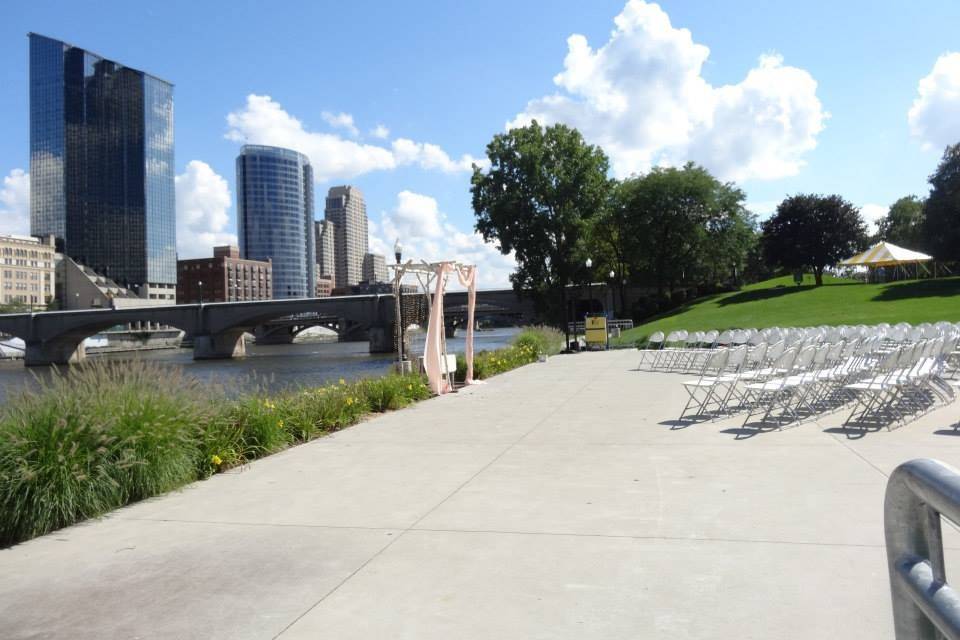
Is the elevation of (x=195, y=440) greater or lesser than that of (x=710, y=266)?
lesser

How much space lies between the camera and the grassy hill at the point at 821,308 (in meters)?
34.9

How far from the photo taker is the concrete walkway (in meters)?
3.49

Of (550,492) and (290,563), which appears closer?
(290,563)

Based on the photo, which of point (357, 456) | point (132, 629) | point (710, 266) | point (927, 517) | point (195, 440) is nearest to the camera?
point (927, 517)

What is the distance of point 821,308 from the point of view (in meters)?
42.2

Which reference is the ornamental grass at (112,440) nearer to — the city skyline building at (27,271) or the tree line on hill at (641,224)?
the tree line on hill at (641,224)

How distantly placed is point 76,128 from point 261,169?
42783mm

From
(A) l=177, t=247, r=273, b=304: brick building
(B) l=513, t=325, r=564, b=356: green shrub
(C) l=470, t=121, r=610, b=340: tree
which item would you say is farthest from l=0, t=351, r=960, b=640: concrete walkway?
(A) l=177, t=247, r=273, b=304: brick building

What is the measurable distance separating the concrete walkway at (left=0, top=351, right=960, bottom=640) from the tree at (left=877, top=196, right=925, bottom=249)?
77.4 metres

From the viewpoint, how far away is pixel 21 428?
5707 millimetres

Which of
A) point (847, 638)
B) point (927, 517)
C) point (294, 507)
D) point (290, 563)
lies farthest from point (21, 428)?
point (927, 517)

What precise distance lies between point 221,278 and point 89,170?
33224 mm

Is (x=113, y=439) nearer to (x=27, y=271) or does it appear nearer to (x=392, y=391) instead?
(x=392, y=391)

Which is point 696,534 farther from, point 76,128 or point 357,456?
point 76,128
